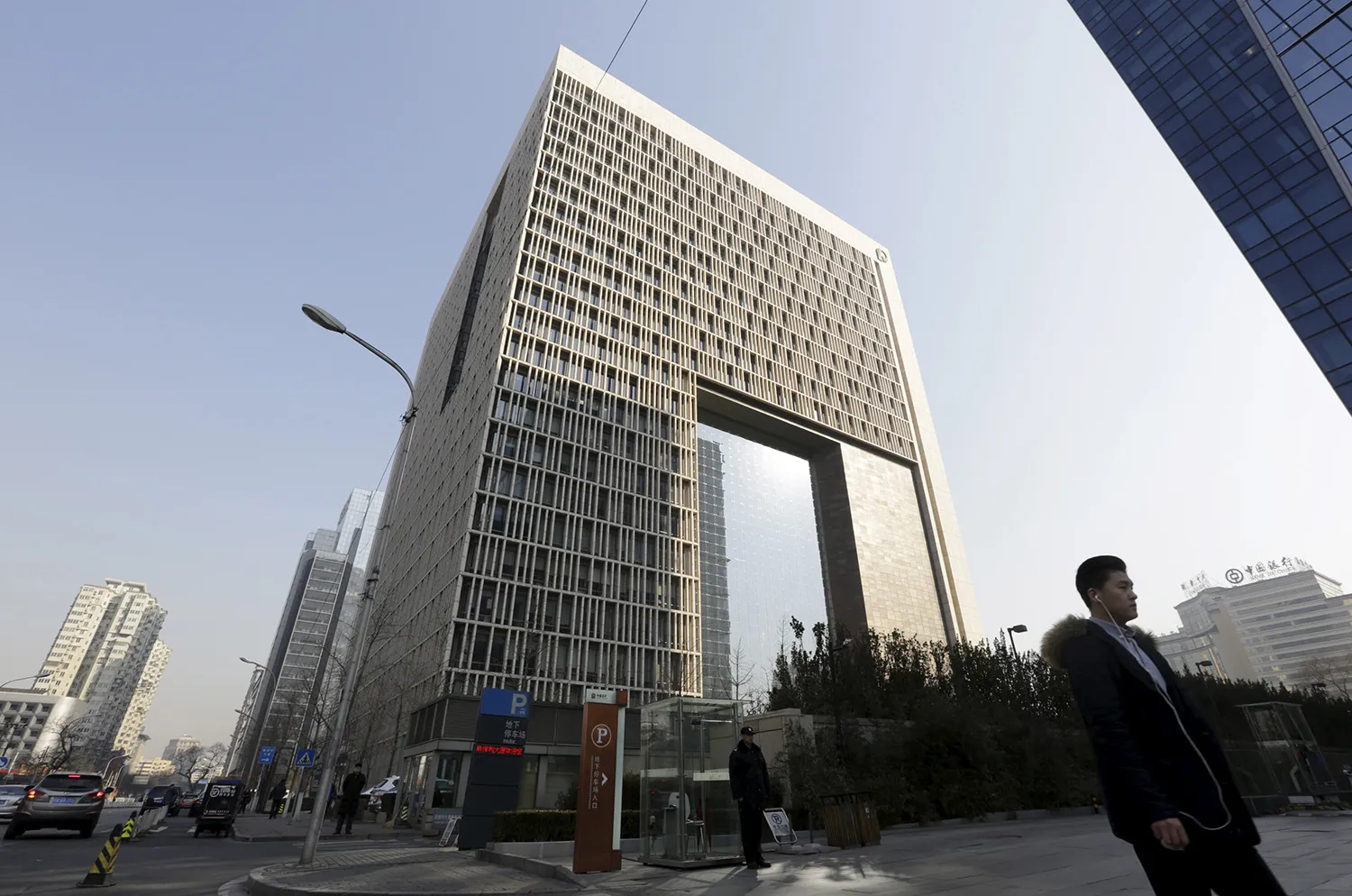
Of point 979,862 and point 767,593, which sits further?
point 767,593

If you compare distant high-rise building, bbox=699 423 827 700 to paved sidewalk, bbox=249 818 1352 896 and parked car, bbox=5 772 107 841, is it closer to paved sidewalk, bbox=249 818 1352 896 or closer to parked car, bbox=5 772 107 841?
parked car, bbox=5 772 107 841

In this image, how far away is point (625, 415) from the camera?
52125mm

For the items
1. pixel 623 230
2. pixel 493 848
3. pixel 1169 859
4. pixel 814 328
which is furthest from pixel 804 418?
pixel 1169 859

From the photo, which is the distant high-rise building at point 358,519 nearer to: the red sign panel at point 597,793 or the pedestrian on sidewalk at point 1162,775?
the red sign panel at point 597,793

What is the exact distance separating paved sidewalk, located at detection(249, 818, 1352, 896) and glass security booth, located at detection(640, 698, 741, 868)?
0.57 meters

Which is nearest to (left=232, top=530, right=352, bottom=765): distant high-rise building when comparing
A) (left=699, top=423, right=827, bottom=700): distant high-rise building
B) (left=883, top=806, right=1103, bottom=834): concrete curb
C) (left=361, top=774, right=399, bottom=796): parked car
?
(left=361, top=774, right=399, bottom=796): parked car

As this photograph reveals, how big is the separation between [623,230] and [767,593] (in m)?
37.2

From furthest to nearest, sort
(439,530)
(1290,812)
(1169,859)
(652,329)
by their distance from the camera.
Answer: (652,329)
(439,530)
(1290,812)
(1169,859)

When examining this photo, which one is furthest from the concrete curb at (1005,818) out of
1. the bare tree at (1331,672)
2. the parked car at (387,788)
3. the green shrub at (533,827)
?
the bare tree at (1331,672)

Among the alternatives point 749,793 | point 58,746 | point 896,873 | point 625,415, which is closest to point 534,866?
point 749,793

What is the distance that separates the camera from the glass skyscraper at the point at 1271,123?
3281 centimetres

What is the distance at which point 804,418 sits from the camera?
6400 centimetres

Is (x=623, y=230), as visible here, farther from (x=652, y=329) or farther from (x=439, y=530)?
(x=439, y=530)

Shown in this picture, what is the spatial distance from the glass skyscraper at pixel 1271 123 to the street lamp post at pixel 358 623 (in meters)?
45.3
